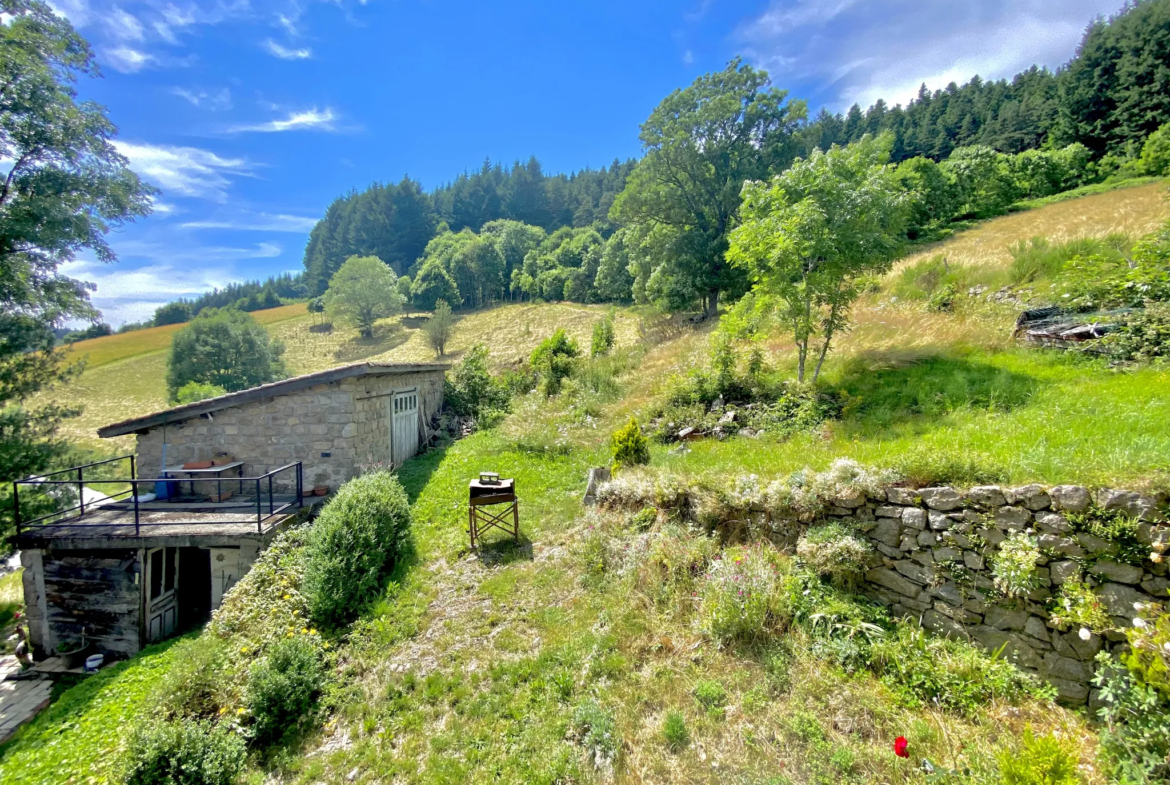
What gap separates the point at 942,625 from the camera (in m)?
4.33


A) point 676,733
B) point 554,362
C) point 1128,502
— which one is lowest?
point 676,733

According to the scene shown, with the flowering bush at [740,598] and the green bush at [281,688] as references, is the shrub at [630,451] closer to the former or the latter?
the flowering bush at [740,598]

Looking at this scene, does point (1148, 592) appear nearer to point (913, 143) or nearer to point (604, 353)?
point (604, 353)

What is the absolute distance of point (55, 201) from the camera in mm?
11992

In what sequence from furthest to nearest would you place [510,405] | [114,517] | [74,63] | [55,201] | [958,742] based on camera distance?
1. [510,405]
2. [74,63]
3. [55,201]
4. [114,517]
5. [958,742]

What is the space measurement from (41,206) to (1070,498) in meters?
21.6

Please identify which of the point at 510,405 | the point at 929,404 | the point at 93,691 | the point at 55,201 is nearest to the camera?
the point at 93,691

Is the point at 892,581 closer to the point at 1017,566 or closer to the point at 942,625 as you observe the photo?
the point at 942,625

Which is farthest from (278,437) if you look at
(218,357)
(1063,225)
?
(218,357)

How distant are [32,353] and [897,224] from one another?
24.1m

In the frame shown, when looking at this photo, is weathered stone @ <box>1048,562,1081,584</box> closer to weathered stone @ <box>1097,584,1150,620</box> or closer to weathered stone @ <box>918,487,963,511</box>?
weathered stone @ <box>1097,584,1150,620</box>

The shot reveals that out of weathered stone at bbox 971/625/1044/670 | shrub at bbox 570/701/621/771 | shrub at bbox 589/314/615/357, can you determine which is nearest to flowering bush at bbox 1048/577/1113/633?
weathered stone at bbox 971/625/1044/670

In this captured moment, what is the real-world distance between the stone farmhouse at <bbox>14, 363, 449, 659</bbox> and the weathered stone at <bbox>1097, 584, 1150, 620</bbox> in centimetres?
1021

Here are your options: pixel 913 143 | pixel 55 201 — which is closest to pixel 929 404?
pixel 55 201
